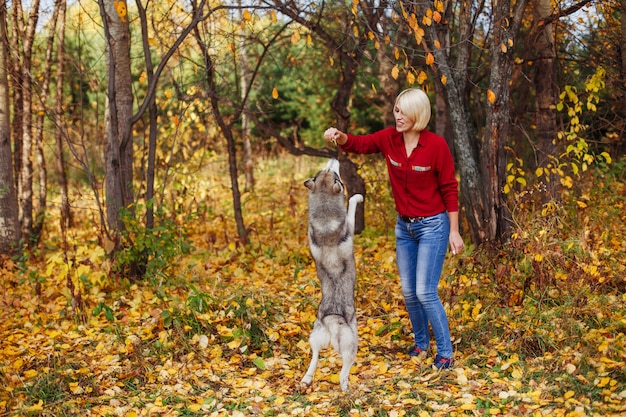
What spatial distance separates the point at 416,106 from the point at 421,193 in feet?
2.02

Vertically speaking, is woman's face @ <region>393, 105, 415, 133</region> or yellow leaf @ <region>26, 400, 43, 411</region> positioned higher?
woman's face @ <region>393, 105, 415, 133</region>

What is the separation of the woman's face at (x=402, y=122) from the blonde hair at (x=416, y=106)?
23 millimetres

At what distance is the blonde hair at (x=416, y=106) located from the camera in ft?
13.6

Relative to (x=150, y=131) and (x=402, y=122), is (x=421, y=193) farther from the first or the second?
(x=150, y=131)

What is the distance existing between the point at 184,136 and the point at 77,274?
5.68 m

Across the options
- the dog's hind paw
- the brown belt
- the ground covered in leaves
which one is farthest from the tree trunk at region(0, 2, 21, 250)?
the brown belt

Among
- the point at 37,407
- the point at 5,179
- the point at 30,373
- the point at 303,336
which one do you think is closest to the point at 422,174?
the point at 303,336

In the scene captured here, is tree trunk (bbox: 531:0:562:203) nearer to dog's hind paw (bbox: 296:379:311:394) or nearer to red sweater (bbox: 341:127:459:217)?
red sweater (bbox: 341:127:459:217)

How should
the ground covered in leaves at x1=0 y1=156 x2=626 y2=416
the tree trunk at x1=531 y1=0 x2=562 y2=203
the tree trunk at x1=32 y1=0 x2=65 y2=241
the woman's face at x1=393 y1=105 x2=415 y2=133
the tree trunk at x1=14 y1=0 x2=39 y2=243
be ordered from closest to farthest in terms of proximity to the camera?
the ground covered in leaves at x1=0 y1=156 x2=626 y2=416 → the woman's face at x1=393 y1=105 x2=415 y2=133 → the tree trunk at x1=531 y1=0 x2=562 y2=203 → the tree trunk at x1=14 y1=0 x2=39 y2=243 → the tree trunk at x1=32 y1=0 x2=65 y2=241

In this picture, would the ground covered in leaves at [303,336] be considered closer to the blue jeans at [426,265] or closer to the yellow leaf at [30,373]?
the yellow leaf at [30,373]

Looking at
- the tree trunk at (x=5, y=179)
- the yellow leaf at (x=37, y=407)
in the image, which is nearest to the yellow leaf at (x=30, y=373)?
the yellow leaf at (x=37, y=407)

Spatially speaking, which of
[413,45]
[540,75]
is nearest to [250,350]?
[540,75]

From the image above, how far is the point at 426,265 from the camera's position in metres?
4.36

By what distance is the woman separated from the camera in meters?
4.23
